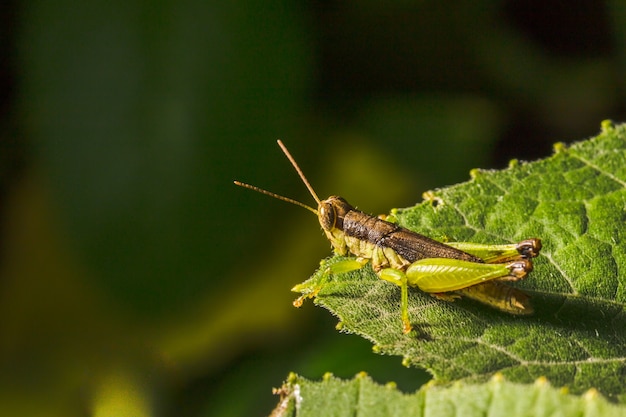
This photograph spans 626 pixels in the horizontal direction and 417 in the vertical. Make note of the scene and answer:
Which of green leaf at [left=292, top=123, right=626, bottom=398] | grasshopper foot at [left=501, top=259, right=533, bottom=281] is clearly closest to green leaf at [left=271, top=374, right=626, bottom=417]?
green leaf at [left=292, top=123, right=626, bottom=398]

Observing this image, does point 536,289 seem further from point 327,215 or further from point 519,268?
point 327,215

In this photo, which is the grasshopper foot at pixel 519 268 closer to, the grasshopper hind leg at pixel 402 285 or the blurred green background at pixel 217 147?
the grasshopper hind leg at pixel 402 285

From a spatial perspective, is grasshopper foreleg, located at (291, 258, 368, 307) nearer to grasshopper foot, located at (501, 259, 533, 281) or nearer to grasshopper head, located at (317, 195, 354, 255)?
grasshopper head, located at (317, 195, 354, 255)

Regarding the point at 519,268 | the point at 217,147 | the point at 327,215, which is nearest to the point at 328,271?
the point at 327,215

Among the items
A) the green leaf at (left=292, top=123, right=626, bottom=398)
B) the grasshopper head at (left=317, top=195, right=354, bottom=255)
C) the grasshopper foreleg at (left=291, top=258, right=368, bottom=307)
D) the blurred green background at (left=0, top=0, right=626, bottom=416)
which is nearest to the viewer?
the green leaf at (left=292, top=123, right=626, bottom=398)

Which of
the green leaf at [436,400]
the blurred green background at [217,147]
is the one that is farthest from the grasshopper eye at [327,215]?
the green leaf at [436,400]

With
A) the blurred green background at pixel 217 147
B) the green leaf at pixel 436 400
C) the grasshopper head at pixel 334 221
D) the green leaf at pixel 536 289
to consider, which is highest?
the blurred green background at pixel 217 147

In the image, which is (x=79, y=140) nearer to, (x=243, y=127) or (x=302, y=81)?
(x=243, y=127)
